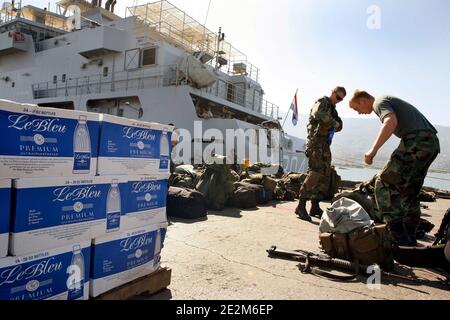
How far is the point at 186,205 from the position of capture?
4660mm

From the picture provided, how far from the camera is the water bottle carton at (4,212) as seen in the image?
4.48ft

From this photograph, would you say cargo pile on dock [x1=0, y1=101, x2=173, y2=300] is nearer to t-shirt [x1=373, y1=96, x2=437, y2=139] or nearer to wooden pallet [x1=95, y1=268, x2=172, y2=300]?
wooden pallet [x1=95, y1=268, x2=172, y2=300]

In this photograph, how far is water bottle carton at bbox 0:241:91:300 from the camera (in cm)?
139

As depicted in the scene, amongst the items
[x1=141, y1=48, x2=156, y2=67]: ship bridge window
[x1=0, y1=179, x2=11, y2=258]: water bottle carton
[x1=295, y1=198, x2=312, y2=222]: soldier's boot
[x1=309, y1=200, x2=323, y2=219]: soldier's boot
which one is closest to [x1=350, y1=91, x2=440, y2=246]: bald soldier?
[x1=295, y1=198, x2=312, y2=222]: soldier's boot

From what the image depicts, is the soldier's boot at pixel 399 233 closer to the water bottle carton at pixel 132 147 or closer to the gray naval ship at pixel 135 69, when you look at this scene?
the water bottle carton at pixel 132 147

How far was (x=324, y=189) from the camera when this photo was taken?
485cm

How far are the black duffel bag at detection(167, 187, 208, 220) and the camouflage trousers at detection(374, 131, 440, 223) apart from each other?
249 centimetres
